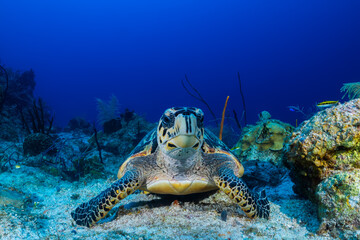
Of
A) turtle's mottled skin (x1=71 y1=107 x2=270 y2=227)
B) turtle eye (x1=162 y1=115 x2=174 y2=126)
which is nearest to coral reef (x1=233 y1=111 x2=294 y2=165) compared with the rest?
turtle's mottled skin (x1=71 y1=107 x2=270 y2=227)

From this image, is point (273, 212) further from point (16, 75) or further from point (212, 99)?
point (212, 99)

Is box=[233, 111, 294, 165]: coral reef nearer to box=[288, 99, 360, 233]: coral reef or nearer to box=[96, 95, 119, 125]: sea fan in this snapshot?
box=[288, 99, 360, 233]: coral reef

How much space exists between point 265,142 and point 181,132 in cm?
347

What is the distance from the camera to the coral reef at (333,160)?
1.74 metres

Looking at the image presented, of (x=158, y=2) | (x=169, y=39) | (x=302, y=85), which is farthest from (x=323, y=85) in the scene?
(x=158, y=2)

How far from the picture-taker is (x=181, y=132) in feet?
7.07

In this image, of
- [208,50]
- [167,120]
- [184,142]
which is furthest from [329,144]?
[208,50]

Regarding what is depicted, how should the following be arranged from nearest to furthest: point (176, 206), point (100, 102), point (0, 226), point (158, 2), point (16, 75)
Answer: point (0, 226), point (176, 206), point (100, 102), point (16, 75), point (158, 2)

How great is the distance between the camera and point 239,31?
13362 centimetres

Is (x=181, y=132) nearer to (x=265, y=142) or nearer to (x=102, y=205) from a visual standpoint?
(x=102, y=205)

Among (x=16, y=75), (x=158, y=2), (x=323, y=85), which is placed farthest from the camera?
(x=158, y=2)

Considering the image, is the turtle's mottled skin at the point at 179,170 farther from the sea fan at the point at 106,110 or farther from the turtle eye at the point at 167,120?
the sea fan at the point at 106,110

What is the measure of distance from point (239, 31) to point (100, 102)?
141m

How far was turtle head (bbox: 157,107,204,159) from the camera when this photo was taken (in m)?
2.14
